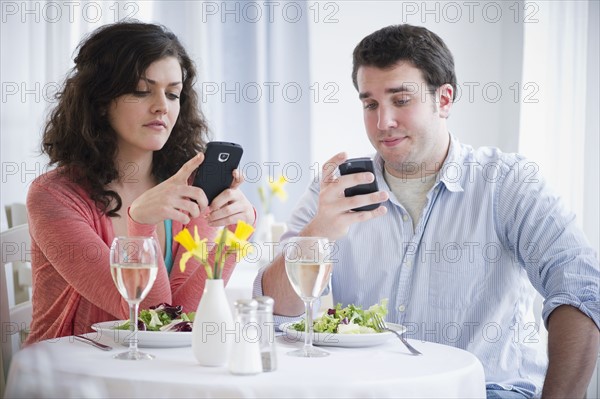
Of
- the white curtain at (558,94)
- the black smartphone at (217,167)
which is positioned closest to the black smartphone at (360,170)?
the black smartphone at (217,167)

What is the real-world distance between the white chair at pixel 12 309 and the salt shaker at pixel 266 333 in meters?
0.96

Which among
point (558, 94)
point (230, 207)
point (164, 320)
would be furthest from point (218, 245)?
point (558, 94)

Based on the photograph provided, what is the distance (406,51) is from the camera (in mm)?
1977

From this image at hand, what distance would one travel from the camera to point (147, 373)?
3.73 ft

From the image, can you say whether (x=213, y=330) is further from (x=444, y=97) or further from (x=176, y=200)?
(x=444, y=97)

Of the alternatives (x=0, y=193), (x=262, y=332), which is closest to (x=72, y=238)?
(x=262, y=332)

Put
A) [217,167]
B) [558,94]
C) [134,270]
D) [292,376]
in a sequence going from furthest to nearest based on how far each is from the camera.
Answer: [558,94] < [217,167] < [134,270] < [292,376]

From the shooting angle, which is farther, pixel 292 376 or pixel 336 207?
pixel 336 207

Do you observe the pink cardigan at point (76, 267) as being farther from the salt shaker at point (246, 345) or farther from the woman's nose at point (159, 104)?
the salt shaker at point (246, 345)

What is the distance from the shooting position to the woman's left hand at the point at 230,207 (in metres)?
1.64

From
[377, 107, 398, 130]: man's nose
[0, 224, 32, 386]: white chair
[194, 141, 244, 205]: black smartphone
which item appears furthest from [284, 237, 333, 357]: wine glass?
[0, 224, 32, 386]: white chair

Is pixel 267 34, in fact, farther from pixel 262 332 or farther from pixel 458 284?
pixel 262 332

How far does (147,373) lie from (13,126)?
2857mm

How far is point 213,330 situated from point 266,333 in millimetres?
94
